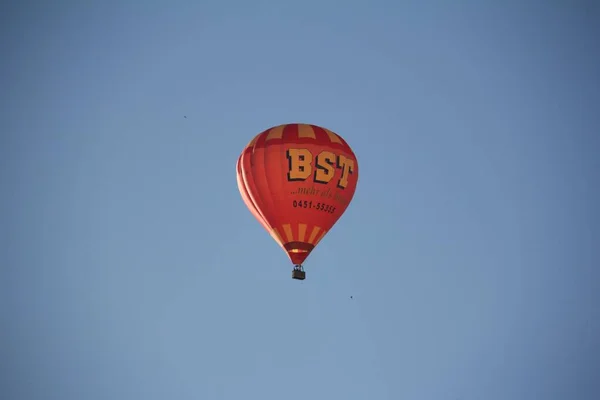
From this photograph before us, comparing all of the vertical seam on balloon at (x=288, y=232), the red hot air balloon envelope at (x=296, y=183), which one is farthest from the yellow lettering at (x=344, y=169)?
the vertical seam on balloon at (x=288, y=232)

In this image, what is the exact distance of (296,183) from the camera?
32.6 metres

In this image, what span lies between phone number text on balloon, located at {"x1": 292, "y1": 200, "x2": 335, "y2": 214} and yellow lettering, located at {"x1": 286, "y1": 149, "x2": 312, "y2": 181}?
850 millimetres

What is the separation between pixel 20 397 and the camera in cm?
7244

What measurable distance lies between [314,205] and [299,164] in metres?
1.61

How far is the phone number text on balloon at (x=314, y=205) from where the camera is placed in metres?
32.7

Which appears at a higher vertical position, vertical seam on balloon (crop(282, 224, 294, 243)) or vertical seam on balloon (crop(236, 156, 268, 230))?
vertical seam on balloon (crop(236, 156, 268, 230))

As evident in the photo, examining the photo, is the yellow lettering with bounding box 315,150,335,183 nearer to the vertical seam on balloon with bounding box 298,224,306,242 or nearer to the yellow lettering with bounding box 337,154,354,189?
the yellow lettering with bounding box 337,154,354,189

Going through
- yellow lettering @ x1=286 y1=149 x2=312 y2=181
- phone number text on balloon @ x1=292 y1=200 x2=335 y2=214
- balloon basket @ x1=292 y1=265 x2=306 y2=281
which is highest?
yellow lettering @ x1=286 y1=149 x2=312 y2=181

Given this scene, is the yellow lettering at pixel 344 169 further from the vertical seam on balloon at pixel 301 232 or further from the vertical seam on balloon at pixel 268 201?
the vertical seam on balloon at pixel 268 201

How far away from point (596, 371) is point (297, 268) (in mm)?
57442

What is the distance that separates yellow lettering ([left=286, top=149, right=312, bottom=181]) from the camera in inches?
1284

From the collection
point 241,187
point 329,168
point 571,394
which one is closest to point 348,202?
point 329,168

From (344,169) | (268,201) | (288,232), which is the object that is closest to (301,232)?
(288,232)

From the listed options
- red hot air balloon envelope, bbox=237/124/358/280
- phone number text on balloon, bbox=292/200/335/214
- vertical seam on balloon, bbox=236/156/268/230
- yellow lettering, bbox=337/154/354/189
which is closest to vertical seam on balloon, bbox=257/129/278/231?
red hot air balloon envelope, bbox=237/124/358/280
